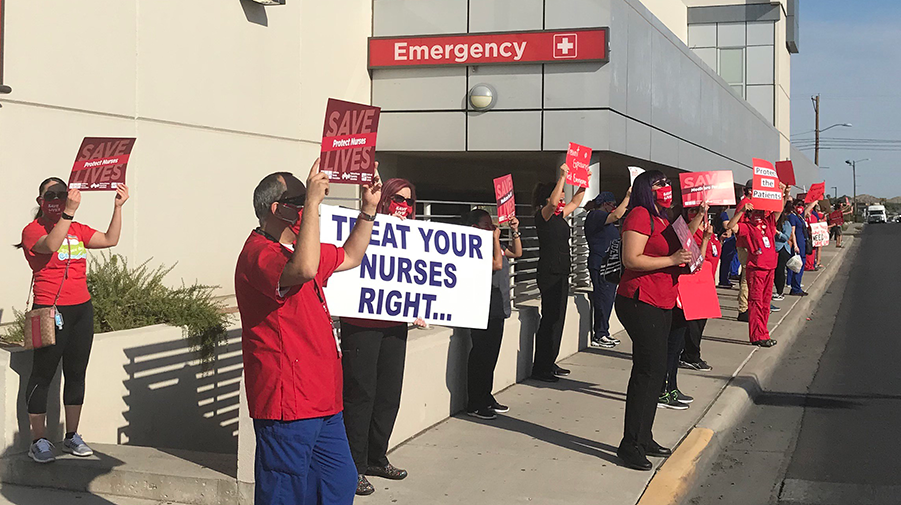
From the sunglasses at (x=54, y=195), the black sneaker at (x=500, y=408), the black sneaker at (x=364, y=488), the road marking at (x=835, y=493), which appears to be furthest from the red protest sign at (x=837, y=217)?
the sunglasses at (x=54, y=195)

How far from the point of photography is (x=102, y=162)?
6.09 m

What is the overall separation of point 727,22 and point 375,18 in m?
24.7

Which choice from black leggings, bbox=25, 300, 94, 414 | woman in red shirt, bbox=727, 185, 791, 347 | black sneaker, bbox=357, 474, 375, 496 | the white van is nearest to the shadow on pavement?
black sneaker, bbox=357, 474, 375, 496

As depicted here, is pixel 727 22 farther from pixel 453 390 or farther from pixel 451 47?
pixel 453 390

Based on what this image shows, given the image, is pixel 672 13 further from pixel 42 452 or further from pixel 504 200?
pixel 42 452

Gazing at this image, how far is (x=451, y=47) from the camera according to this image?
16.4 meters

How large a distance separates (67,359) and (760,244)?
871 cm

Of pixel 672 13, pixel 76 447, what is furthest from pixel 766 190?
pixel 672 13

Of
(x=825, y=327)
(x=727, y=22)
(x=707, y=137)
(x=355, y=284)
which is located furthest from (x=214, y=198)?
(x=727, y=22)

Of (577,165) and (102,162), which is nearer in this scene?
(102,162)

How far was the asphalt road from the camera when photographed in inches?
241

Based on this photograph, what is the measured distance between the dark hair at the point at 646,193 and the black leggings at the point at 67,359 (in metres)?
3.79

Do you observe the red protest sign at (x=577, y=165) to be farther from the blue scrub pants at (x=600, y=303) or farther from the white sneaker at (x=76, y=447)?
the white sneaker at (x=76, y=447)

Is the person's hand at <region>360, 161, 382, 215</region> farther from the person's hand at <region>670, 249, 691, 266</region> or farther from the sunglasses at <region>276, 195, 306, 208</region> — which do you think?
the person's hand at <region>670, 249, 691, 266</region>
